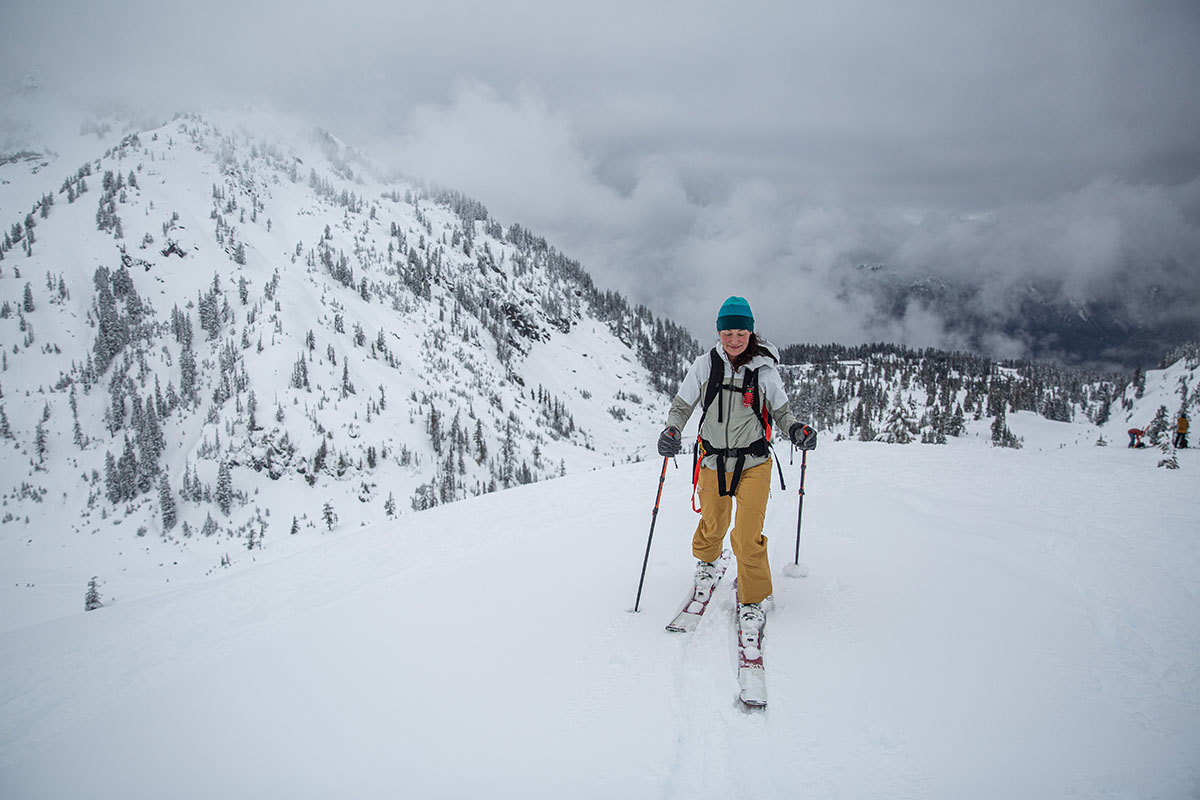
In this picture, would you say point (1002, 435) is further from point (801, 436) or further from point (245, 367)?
point (245, 367)

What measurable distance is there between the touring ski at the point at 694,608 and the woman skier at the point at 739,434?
0.20ft

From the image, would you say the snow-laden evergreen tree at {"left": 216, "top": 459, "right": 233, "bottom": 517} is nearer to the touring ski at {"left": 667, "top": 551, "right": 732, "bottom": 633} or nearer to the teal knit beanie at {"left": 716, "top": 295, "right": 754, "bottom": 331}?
the touring ski at {"left": 667, "top": 551, "right": 732, "bottom": 633}

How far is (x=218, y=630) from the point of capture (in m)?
5.82

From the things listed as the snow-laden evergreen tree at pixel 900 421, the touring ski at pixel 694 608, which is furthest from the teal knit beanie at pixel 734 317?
the snow-laden evergreen tree at pixel 900 421

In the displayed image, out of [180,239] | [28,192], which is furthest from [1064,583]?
[28,192]

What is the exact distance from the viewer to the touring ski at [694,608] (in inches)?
178

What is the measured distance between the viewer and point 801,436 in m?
4.89

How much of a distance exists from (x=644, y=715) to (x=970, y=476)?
1023 cm

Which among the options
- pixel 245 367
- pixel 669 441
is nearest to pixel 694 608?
pixel 669 441

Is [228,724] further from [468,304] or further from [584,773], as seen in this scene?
[468,304]

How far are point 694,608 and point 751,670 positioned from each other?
1.10 m

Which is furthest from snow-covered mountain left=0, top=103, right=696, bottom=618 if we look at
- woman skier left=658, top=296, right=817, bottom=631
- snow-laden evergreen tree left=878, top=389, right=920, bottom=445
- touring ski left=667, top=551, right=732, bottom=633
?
woman skier left=658, top=296, right=817, bottom=631

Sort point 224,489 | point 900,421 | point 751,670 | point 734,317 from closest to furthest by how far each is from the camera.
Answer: point 751,670 → point 734,317 → point 224,489 → point 900,421

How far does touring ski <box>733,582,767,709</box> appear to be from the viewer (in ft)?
11.2
